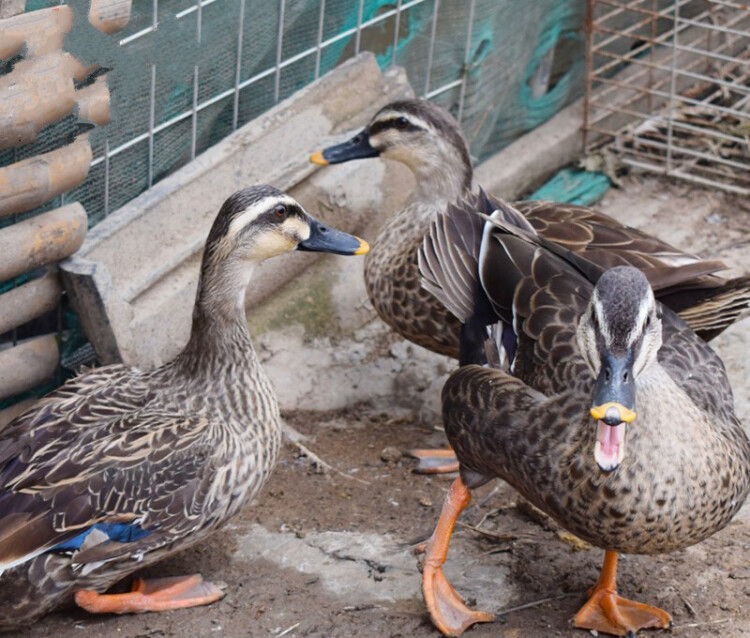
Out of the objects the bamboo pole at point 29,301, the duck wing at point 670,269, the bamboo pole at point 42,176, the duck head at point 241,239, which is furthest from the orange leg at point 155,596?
the duck wing at point 670,269

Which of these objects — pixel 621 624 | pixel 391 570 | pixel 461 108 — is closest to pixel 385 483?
pixel 391 570

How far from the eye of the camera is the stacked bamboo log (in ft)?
13.6

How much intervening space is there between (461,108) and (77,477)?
11.3 feet

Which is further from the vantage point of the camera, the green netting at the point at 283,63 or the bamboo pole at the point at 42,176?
the green netting at the point at 283,63

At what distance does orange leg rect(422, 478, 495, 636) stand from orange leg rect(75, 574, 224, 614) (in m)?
0.72

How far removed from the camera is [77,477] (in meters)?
3.89

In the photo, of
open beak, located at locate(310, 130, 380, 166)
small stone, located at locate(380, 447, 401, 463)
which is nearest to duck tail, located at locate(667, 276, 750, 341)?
small stone, located at locate(380, 447, 401, 463)

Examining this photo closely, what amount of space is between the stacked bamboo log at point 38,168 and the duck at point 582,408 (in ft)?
4.49

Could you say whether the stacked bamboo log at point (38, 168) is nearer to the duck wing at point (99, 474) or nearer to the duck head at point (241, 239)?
the duck wing at point (99, 474)

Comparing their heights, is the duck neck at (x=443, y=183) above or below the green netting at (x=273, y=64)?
below

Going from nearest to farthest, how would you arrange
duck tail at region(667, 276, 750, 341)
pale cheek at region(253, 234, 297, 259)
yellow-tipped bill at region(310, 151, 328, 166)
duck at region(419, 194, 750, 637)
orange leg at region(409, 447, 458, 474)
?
duck at region(419, 194, 750, 637) < pale cheek at region(253, 234, 297, 259) < duck tail at region(667, 276, 750, 341) < orange leg at region(409, 447, 458, 474) < yellow-tipped bill at region(310, 151, 328, 166)

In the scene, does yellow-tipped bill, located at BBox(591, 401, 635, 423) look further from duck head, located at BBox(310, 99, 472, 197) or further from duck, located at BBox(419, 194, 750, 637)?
duck head, located at BBox(310, 99, 472, 197)

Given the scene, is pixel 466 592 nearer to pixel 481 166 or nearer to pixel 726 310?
pixel 726 310

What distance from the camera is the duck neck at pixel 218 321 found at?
4.25 meters
